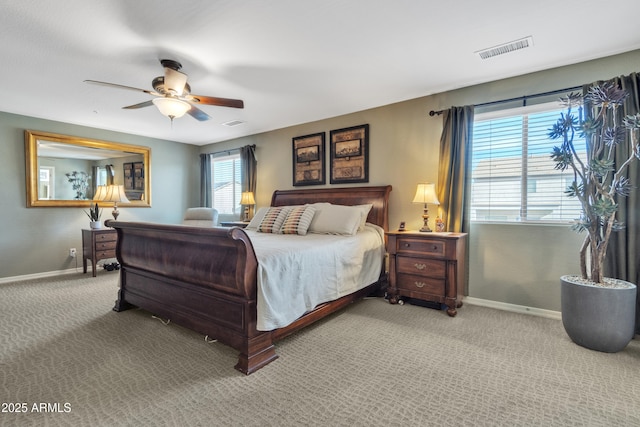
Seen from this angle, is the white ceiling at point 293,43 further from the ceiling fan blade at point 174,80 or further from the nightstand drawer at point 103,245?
the nightstand drawer at point 103,245

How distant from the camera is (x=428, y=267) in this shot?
3.21 meters

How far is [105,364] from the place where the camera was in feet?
6.96

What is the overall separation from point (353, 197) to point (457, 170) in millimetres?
1399

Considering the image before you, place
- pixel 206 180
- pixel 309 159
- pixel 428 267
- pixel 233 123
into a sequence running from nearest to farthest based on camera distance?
pixel 428 267
pixel 309 159
pixel 233 123
pixel 206 180

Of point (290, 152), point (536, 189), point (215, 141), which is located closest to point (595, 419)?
point (536, 189)

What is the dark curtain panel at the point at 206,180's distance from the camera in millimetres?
6527

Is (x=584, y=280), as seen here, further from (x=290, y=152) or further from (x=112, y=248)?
(x=112, y=248)

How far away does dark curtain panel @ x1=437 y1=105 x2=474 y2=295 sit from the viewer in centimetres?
343

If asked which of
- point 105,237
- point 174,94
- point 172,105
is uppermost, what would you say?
point 174,94

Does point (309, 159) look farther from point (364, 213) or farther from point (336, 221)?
point (336, 221)

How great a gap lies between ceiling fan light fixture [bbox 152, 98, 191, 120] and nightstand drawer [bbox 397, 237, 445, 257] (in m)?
2.70

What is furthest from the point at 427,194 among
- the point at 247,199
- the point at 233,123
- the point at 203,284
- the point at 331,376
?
the point at 233,123

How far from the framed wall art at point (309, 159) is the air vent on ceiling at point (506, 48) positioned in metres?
2.49

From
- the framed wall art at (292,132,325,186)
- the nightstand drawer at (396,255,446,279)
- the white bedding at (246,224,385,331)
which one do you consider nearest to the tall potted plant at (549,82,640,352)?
the nightstand drawer at (396,255,446,279)
